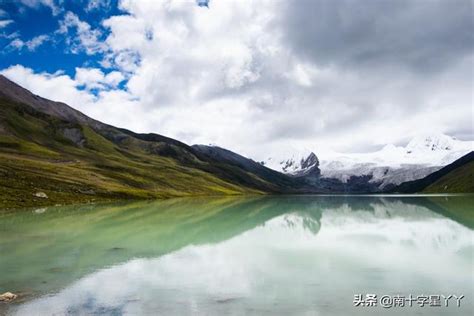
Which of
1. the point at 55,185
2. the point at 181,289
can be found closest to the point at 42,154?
the point at 55,185

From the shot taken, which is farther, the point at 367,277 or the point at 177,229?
the point at 177,229

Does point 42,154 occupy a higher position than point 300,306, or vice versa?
point 42,154

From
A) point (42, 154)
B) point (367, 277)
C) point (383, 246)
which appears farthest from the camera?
point (42, 154)

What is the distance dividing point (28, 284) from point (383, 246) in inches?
1268

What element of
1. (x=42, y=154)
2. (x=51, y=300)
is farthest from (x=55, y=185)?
(x=51, y=300)

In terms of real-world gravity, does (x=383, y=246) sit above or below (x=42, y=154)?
below

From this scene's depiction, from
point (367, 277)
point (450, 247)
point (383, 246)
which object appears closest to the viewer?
point (367, 277)

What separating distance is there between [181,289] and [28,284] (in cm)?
943

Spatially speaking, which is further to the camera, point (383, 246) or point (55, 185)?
point (55, 185)

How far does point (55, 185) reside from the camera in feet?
398

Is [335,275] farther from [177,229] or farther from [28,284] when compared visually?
[177,229]

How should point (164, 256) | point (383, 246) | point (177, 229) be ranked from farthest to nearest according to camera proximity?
point (177, 229) → point (383, 246) → point (164, 256)

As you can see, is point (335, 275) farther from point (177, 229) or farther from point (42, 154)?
point (42, 154)

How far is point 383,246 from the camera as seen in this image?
139 feet
